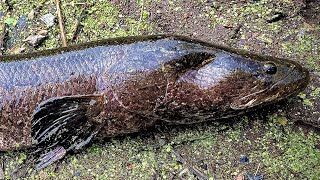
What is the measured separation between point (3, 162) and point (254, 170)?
84.5 inches

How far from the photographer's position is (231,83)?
4.02 metres

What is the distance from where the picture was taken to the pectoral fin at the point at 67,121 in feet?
13.0

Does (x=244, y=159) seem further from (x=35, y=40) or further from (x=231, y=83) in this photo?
(x=35, y=40)

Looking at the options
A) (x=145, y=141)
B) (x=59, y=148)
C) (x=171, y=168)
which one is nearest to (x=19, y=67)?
(x=59, y=148)

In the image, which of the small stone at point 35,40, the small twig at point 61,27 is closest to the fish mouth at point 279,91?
the small twig at point 61,27

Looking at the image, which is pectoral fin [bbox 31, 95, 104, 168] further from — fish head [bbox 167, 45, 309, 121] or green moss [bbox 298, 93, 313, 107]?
green moss [bbox 298, 93, 313, 107]

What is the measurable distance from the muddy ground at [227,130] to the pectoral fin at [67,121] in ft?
0.57

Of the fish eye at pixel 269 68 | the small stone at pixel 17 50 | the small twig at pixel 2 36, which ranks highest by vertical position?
the fish eye at pixel 269 68

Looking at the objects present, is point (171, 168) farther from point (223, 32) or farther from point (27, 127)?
point (223, 32)

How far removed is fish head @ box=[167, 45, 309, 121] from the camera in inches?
158

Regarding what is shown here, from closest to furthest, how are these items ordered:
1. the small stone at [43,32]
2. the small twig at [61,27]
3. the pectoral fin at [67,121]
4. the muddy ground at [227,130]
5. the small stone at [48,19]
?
the pectoral fin at [67,121]
the muddy ground at [227,130]
the small twig at [61,27]
the small stone at [43,32]
the small stone at [48,19]

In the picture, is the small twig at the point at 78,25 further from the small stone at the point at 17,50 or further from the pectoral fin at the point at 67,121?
the pectoral fin at the point at 67,121

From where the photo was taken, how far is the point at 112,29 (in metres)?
5.21

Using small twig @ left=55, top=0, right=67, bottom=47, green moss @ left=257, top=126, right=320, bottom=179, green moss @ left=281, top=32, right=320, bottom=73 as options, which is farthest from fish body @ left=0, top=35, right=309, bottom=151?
small twig @ left=55, top=0, right=67, bottom=47
